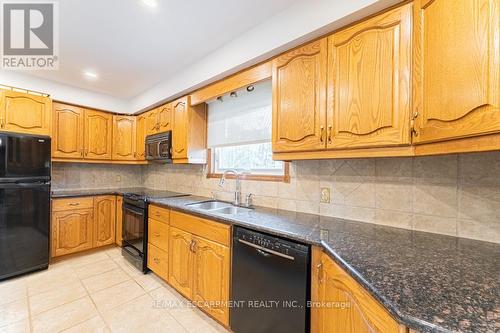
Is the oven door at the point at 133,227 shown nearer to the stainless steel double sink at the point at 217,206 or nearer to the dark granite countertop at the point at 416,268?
the stainless steel double sink at the point at 217,206

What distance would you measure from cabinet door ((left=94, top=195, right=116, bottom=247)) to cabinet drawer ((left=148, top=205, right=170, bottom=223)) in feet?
3.96

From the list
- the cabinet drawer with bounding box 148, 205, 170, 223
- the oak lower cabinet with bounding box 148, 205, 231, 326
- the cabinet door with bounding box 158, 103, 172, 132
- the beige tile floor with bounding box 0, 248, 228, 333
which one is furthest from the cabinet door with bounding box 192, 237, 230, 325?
the cabinet door with bounding box 158, 103, 172, 132

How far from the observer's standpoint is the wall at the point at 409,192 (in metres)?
1.16

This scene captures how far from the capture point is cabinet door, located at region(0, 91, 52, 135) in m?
2.40

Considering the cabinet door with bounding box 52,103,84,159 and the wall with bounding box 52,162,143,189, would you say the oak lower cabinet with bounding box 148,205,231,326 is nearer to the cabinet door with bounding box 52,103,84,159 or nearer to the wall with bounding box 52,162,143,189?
the cabinet door with bounding box 52,103,84,159

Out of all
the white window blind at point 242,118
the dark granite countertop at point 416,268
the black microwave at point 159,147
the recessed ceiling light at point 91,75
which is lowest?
the dark granite countertop at point 416,268

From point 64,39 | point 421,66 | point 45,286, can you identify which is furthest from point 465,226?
point 45,286

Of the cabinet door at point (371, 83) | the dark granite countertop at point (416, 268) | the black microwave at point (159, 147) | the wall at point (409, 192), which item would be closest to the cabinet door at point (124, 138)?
the black microwave at point (159, 147)

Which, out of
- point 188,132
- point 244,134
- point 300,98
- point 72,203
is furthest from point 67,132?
point 300,98

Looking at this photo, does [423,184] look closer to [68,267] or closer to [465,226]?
[465,226]

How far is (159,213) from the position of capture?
7.68 feet

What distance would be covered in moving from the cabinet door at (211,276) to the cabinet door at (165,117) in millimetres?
1645

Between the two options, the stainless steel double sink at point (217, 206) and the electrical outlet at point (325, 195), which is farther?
the stainless steel double sink at point (217, 206)

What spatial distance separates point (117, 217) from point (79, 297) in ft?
4.46
